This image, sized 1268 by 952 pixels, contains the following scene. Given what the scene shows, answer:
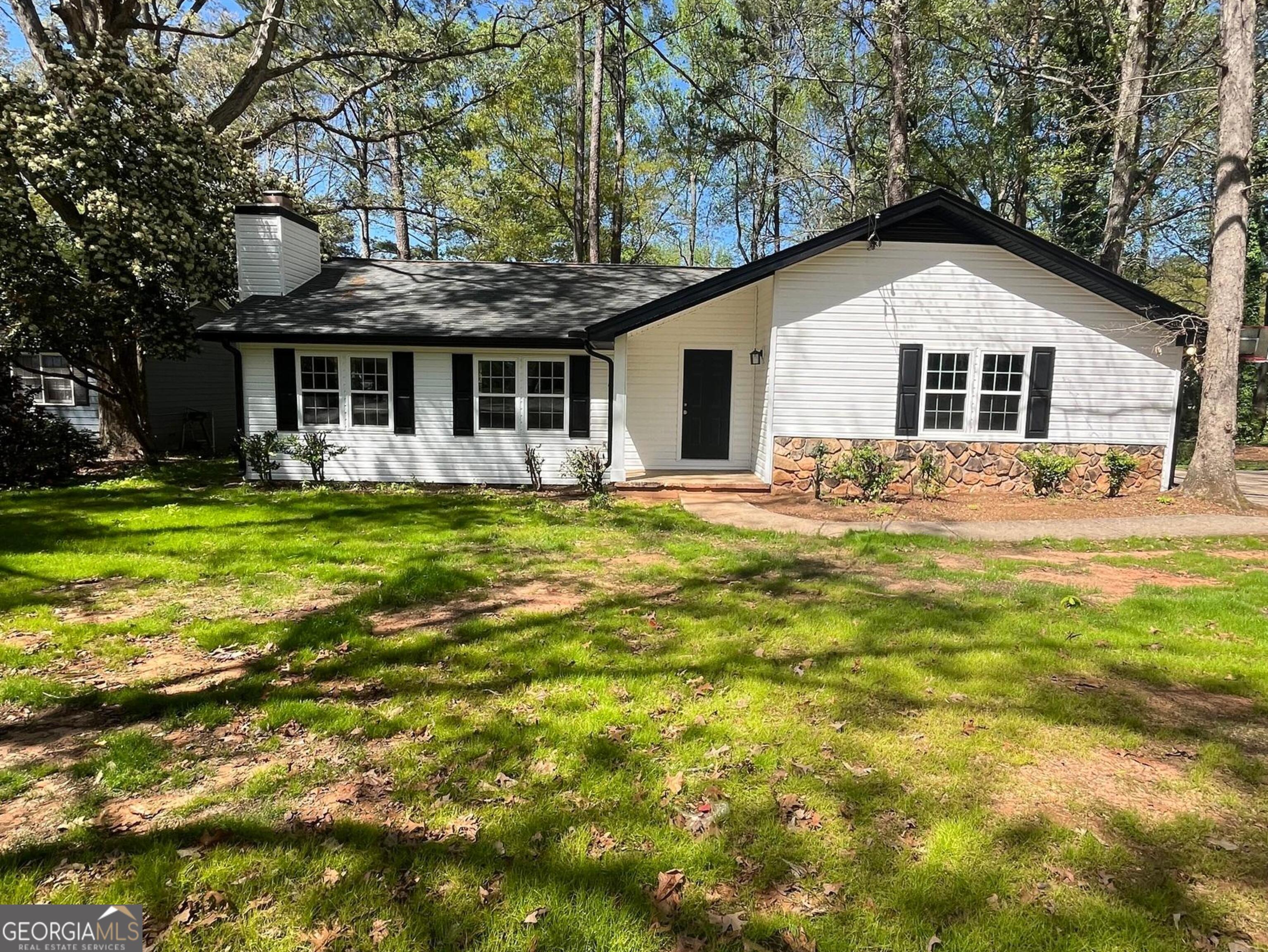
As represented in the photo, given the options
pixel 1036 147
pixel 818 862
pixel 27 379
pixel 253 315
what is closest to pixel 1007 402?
pixel 818 862

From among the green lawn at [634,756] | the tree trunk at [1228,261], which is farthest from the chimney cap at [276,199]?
the tree trunk at [1228,261]

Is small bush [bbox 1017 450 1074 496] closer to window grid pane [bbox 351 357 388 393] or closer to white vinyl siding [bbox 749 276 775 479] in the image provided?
white vinyl siding [bbox 749 276 775 479]

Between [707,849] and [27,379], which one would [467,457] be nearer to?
[707,849]

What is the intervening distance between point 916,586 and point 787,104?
80.1ft

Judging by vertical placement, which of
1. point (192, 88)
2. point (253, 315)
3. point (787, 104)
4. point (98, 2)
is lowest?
point (253, 315)

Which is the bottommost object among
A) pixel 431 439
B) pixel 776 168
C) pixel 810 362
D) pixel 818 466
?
pixel 818 466

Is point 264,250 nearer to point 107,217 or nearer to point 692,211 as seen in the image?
point 107,217

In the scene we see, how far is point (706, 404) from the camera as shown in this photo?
41.9ft

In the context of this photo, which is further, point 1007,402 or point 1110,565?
point 1007,402

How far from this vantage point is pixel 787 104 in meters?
25.5

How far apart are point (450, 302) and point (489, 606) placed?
28.6ft

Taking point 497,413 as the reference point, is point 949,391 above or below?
above

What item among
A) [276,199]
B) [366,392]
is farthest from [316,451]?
[276,199]

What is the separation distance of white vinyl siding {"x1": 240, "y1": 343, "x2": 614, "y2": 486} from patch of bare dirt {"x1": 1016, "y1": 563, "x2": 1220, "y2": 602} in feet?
23.2
